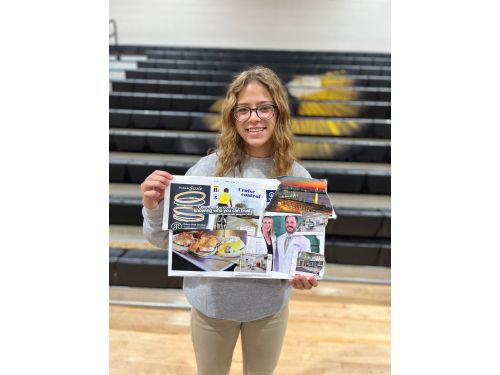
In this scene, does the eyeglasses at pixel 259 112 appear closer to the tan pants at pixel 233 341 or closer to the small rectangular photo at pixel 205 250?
the small rectangular photo at pixel 205 250

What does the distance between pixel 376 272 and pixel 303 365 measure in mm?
845

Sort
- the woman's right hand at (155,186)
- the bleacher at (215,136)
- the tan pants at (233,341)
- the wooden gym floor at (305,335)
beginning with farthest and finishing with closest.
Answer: the bleacher at (215,136)
the wooden gym floor at (305,335)
the tan pants at (233,341)
the woman's right hand at (155,186)

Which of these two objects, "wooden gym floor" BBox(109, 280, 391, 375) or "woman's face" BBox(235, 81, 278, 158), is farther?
"wooden gym floor" BBox(109, 280, 391, 375)

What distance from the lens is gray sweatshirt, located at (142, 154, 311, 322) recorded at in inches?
31.5

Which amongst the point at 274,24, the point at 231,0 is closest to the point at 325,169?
the point at 274,24

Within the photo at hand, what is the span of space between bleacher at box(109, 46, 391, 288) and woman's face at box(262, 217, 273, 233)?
4.39 ft

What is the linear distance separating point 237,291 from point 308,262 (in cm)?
18

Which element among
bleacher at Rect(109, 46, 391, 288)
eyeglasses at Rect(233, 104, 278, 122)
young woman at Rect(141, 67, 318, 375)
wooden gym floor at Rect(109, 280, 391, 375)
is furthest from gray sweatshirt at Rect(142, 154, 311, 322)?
bleacher at Rect(109, 46, 391, 288)

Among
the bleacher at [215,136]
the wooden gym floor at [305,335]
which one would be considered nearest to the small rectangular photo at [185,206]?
the wooden gym floor at [305,335]

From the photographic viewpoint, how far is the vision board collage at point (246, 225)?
0.74 metres

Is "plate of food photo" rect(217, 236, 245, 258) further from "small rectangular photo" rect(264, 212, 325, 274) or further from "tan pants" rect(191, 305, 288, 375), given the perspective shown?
"tan pants" rect(191, 305, 288, 375)

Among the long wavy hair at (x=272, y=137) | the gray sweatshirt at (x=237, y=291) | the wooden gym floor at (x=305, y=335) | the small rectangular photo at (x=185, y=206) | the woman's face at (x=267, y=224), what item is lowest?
the wooden gym floor at (x=305, y=335)

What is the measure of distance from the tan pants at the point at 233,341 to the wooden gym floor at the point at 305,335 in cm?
62

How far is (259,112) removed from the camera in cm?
77
